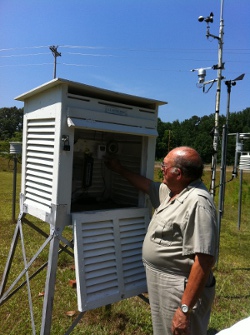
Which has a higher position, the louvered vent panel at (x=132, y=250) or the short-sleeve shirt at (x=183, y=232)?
the short-sleeve shirt at (x=183, y=232)

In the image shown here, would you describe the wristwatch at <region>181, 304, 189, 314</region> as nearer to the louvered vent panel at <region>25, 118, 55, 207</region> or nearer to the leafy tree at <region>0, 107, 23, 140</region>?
the louvered vent panel at <region>25, 118, 55, 207</region>

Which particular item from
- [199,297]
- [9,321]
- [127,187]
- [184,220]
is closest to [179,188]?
[184,220]

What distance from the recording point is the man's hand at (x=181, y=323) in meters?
1.58

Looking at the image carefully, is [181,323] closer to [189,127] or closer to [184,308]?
[184,308]

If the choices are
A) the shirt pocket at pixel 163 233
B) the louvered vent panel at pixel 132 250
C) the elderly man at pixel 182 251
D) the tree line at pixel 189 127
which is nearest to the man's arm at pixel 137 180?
the louvered vent panel at pixel 132 250

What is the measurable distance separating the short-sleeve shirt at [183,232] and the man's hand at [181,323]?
216 mm

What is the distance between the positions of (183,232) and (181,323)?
1.60 feet

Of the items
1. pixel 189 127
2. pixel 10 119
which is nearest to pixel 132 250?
pixel 189 127

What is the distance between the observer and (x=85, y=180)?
2.60 metres

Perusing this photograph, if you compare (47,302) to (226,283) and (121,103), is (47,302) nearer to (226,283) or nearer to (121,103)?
(121,103)

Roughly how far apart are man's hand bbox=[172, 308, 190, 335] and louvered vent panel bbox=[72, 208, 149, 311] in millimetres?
590

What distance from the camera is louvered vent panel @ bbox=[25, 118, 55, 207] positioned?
2.05m

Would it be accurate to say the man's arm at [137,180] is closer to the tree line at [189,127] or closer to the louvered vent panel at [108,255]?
the louvered vent panel at [108,255]

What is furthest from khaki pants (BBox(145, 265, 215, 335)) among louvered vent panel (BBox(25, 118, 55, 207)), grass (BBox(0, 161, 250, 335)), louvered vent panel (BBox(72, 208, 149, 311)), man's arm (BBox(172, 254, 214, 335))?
grass (BBox(0, 161, 250, 335))
